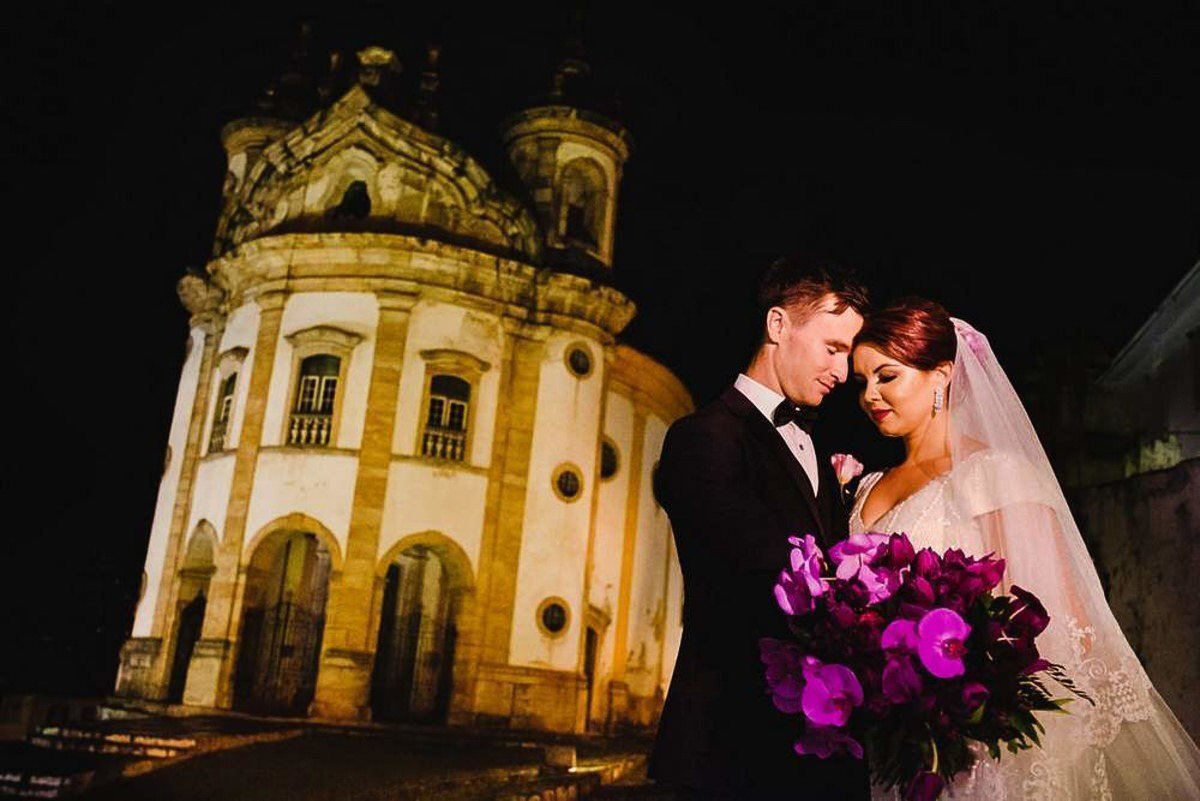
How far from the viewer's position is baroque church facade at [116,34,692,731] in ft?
67.8

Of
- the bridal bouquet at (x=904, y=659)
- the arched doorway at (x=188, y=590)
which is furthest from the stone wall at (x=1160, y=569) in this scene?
the arched doorway at (x=188, y=590)

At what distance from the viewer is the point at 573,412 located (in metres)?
22.7

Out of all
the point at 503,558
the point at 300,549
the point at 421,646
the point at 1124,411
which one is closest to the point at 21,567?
the point at 300,549

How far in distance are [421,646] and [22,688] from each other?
17674 mm

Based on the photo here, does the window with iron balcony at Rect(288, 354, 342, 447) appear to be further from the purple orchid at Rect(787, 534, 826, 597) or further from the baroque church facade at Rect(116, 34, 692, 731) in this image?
the purple orchid at Rect(787, 534, 826, 597)

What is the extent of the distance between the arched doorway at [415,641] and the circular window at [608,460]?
4730 millimetres

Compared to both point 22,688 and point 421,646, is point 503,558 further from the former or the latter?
point 22,688

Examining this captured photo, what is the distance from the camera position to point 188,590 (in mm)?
22203

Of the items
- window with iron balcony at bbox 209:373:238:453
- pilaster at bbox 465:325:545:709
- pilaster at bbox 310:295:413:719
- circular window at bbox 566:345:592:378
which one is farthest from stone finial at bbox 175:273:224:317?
circular window at bbox 566:345:592:378

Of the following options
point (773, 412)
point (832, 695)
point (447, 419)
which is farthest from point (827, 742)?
point (447, 419)

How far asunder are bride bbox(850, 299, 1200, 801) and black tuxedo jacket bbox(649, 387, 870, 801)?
0.70m

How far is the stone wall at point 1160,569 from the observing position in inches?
324

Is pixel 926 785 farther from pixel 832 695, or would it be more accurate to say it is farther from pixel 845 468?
pixel 845 468

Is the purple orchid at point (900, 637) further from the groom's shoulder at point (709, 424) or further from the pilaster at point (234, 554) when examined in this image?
the pilaster at point (234, 554)
